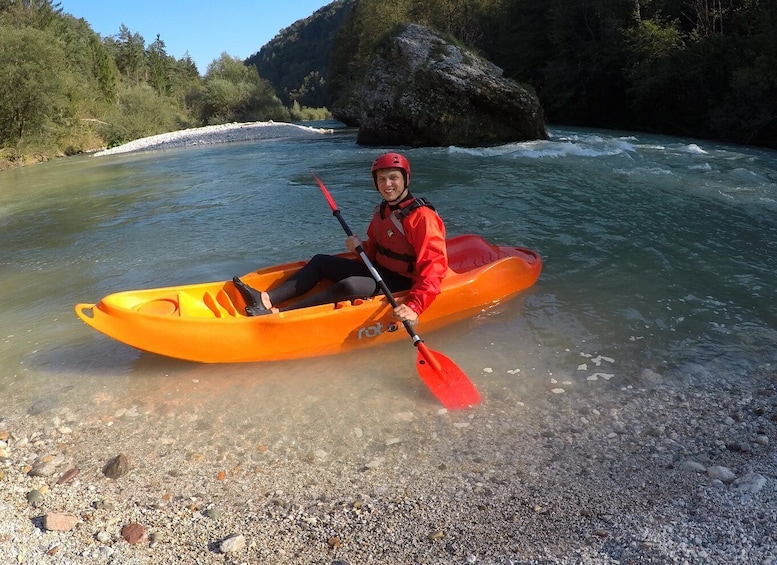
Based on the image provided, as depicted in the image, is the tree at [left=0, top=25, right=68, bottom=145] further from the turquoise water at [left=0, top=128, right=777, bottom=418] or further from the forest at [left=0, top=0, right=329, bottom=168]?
the turquoise water at [left=0, top=128, right=777, bottom=418]

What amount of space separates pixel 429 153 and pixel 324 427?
38.5ft

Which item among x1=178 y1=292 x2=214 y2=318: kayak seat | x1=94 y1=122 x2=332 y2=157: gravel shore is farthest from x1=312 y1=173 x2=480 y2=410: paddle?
Answer: x1=94 y1=122 x2=332 y2=157: gravel shore

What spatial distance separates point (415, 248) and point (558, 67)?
947 inches

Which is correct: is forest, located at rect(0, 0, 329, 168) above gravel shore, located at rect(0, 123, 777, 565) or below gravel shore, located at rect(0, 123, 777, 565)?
above

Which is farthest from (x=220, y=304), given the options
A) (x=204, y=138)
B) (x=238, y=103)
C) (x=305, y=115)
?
(x=305, y=115)

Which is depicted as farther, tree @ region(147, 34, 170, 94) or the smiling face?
tree @ region(147, 34, 170, 94)

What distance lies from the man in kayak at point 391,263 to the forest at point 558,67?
14.3 m

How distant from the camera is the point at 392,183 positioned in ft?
12.8

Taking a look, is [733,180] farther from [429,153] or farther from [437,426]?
[437,426]

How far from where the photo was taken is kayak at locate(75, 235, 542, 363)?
3.43 meters

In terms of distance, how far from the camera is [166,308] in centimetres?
370

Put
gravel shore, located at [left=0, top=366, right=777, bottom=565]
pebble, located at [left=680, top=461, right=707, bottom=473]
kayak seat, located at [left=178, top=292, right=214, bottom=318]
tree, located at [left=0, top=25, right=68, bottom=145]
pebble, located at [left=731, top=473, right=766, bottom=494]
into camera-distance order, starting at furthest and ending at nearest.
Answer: tree, located at [left=0, top=25, right=68, bottom=145] → kayak seat, located at [left=178, top=292, right=214, bottom=318] → pebble, located at [left=680, top=461, right=707, bottom=473] → pebble, located at [left=731, top=473, right=766, bottom=494] → gravel shore, located at [left=0, top=366, right=777, bottom=565]

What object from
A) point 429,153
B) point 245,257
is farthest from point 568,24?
point 245,257

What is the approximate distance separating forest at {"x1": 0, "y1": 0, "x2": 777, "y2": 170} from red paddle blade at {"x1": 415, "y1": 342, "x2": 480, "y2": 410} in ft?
49.7
